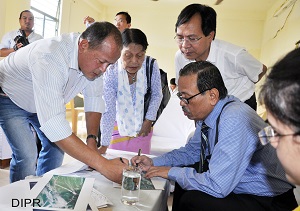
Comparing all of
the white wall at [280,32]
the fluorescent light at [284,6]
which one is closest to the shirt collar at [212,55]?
the white wall at [280,32]

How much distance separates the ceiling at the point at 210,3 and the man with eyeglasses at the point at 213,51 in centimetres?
524

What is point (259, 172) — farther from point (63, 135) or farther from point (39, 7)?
point (39, 7)

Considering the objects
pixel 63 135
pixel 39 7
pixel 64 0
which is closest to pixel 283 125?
pixel 63 135

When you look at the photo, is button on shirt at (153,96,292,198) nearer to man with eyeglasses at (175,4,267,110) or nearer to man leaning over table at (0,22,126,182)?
man leaning over table at (0,22,126,182)

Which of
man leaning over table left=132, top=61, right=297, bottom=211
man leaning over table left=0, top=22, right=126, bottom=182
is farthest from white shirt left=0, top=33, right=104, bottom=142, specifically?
man leaning over table left=132, top=61, right=297, bottom=211

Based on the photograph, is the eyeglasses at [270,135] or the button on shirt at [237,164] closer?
the eyeglasses at [270,135]

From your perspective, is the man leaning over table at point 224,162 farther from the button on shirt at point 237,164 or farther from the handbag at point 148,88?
the handbag at point 148,88

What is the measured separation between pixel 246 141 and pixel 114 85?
110cm

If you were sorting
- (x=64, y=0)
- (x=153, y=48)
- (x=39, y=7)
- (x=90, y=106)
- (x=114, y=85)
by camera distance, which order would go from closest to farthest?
1. (x=90, y=106)
2. (x=114, y=85)
3. (x=39, y=7)
4. (x=64, y=0)
5. (x=153, y=48)

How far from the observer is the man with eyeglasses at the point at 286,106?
52 centimetres

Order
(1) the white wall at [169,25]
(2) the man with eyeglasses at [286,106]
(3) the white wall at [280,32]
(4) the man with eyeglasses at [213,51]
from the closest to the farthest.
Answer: (2) the man with eyeglasses at [286,106], (4) the man with eyeglasses at [213,51], (3) the white wall at [280,32], (1) the white wall at [169,25]

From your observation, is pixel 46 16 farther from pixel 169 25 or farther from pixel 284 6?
pixel 284 6

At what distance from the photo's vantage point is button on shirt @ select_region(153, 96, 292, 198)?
3.51 ft

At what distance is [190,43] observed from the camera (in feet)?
5.37
